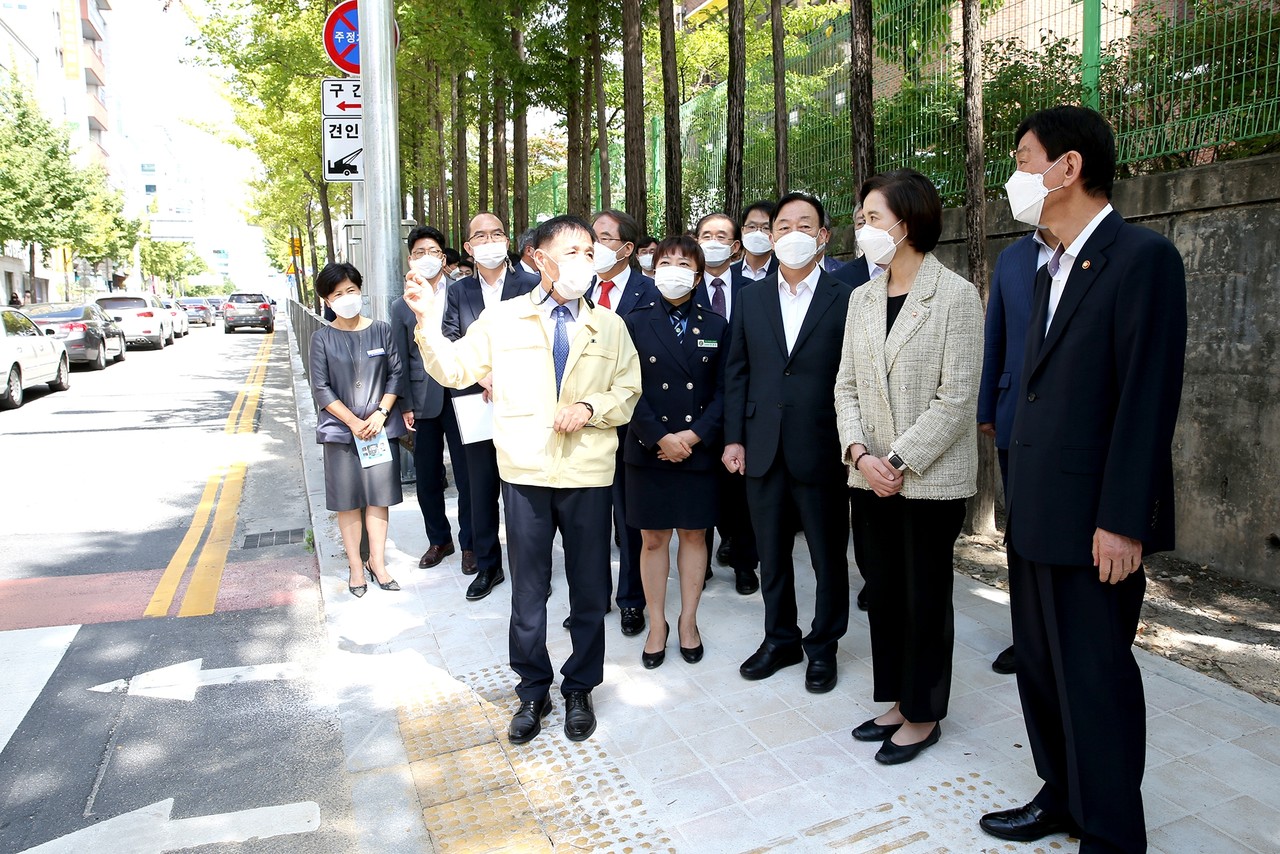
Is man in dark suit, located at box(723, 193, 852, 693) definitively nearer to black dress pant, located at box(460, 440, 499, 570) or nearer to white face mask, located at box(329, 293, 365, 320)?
black dress pant, located at box(460, 440, 499, 570)

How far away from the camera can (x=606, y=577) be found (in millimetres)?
4066

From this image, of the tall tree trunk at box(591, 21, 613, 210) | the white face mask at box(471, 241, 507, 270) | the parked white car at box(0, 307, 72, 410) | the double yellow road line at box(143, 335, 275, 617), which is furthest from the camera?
the parked white car at box(0, 307, 72, 410)

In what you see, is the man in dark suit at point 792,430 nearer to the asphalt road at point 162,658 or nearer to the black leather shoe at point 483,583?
the black leather shoe at point 483,583

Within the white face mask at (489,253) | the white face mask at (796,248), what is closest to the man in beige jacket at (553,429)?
the white face mask at (796,248)

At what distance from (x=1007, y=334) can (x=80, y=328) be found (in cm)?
2157

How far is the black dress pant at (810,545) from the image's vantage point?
4168mm

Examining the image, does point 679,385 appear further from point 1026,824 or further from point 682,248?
point 1026,824

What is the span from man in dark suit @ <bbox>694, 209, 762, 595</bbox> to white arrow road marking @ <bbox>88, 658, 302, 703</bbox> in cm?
242

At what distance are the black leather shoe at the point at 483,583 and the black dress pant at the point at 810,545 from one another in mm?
1977

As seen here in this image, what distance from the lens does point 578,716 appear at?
3.91 m

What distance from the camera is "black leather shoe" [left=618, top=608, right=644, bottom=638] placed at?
197 inches

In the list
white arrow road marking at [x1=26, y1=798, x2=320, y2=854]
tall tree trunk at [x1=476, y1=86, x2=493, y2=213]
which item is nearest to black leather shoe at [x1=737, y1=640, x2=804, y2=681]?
white arrow road marking at [x1=26, y1=798, x2=320, y2=854]

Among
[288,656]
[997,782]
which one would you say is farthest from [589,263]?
[288,656]

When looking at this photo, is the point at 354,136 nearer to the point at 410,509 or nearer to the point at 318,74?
the point at 410,509
